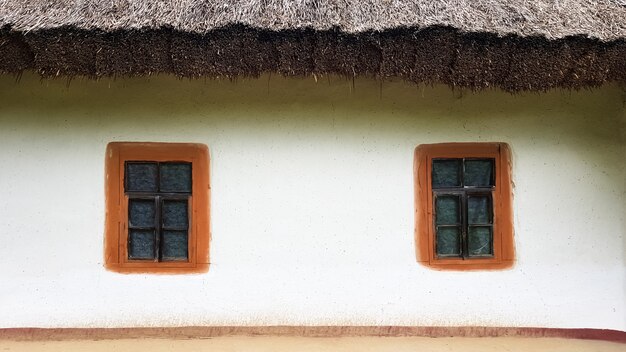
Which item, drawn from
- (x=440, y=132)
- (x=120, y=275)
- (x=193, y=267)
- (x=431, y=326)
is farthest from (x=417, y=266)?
(x=120, y=275)

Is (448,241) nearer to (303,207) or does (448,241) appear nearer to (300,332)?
(303,207)

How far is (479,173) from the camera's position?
348 cm

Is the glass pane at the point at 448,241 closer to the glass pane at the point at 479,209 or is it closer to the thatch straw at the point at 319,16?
the glass pane at the point at 479,209

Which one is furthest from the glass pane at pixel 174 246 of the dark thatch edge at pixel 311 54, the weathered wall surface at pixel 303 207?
the dark thatch edge at pixel 311 54

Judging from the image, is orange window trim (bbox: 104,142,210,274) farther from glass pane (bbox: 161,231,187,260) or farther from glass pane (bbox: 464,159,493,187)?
glass pane (bbox: 464,159,493,187)

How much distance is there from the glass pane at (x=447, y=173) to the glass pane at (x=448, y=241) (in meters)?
0.32

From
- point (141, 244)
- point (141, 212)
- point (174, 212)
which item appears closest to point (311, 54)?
point (174, 212)

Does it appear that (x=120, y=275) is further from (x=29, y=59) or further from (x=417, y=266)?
(x=417, y=266)

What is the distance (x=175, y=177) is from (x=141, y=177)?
241 mm

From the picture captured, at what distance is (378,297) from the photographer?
3381mm

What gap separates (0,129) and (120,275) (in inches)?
52.6

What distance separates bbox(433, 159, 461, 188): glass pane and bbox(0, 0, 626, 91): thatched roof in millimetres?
687

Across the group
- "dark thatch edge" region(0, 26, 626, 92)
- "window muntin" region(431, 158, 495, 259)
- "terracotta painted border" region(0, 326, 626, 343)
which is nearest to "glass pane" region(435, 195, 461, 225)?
"window muntin" region(431, 158, 495, 259)

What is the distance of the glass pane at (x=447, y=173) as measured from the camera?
3461mm
